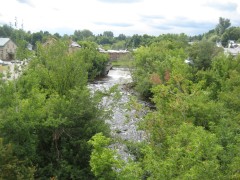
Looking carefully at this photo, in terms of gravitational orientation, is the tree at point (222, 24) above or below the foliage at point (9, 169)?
above

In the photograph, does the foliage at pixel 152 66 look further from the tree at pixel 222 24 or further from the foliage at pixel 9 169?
the tree at pixel 222 24

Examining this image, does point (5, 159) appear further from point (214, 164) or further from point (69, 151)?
point (214, 164)

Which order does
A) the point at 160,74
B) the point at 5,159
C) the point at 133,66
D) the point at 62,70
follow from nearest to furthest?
the point at 5,159 < the point at 62,70 < the point at 160,74 < the point at 133,66

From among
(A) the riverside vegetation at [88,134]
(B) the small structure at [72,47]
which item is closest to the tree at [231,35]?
(B) the small structure at [72,47]

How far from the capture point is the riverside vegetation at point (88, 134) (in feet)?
41.4

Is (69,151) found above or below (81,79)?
below

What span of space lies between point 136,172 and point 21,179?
467cm

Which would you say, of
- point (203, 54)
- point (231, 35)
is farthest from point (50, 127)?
point (231, 35)

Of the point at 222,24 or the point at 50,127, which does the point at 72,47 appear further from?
the point at 222,24

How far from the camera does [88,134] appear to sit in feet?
60.5

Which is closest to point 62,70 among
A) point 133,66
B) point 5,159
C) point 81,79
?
point 81,79

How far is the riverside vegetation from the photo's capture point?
12.6 metres

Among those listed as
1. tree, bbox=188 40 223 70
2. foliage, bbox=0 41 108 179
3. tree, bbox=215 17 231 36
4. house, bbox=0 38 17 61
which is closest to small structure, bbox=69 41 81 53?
foliage, bbox=0 41 108 179

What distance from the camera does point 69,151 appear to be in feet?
59.1
